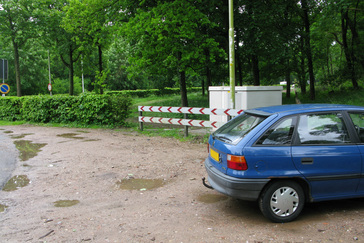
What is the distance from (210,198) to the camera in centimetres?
535

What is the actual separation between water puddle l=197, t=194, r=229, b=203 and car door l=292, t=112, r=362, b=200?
5.02ft

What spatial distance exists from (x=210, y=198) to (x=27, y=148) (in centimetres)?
730

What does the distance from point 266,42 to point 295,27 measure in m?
4.33

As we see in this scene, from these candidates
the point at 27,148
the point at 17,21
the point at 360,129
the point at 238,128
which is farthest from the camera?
the point at 17,21

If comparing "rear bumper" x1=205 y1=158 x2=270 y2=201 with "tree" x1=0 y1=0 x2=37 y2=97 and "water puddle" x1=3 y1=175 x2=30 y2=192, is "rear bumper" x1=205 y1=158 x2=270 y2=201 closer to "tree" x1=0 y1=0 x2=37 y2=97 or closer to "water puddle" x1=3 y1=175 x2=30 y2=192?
"water puddle" x1=3 y1=175 x2=30 y2=192

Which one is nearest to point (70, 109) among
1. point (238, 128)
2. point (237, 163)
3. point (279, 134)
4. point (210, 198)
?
point (210, 198)

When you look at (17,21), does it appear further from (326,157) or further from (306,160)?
(326,157)

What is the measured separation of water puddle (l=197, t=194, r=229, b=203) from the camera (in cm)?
525

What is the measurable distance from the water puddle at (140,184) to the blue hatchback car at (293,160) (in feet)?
6.22

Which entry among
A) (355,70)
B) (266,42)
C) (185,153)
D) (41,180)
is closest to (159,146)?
(185,153)

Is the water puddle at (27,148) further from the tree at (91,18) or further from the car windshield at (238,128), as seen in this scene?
the tree at (91,18)

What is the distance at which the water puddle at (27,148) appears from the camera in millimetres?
9016

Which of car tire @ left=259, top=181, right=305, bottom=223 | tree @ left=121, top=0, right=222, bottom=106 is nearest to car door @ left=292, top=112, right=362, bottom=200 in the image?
car tire @ left=259, top=181, right=305, bottom=223

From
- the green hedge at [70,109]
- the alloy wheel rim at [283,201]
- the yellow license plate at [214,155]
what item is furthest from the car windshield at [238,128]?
the green hedge at [70,109]
